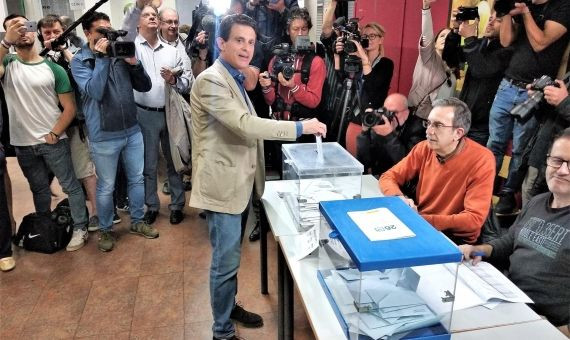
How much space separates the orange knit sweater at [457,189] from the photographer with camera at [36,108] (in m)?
2.19

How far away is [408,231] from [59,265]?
8.38 feet

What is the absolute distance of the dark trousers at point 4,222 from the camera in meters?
2.74

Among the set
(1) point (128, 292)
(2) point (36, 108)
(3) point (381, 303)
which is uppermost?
(2) point (36, 108)

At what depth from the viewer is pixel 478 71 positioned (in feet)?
8.92

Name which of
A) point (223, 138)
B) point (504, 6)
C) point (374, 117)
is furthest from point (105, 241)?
point (504, 6)

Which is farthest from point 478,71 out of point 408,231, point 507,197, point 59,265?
point 59,265

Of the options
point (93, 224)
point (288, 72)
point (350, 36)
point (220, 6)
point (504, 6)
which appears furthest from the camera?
point (220, 6)

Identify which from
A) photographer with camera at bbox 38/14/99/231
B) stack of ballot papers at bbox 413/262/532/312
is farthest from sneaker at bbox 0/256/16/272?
stack of ballot papers at bbox 413/262/532/312

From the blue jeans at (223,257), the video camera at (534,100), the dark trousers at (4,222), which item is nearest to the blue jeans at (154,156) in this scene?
the dark trousers at (4,222)

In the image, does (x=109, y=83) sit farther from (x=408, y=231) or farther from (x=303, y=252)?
(x=408, y=231)

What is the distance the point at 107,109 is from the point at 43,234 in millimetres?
1038

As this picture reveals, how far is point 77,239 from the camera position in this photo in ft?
10.3

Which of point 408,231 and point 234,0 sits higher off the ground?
point 234,0

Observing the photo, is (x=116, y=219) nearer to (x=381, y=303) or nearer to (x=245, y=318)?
(x=245, y=318)
